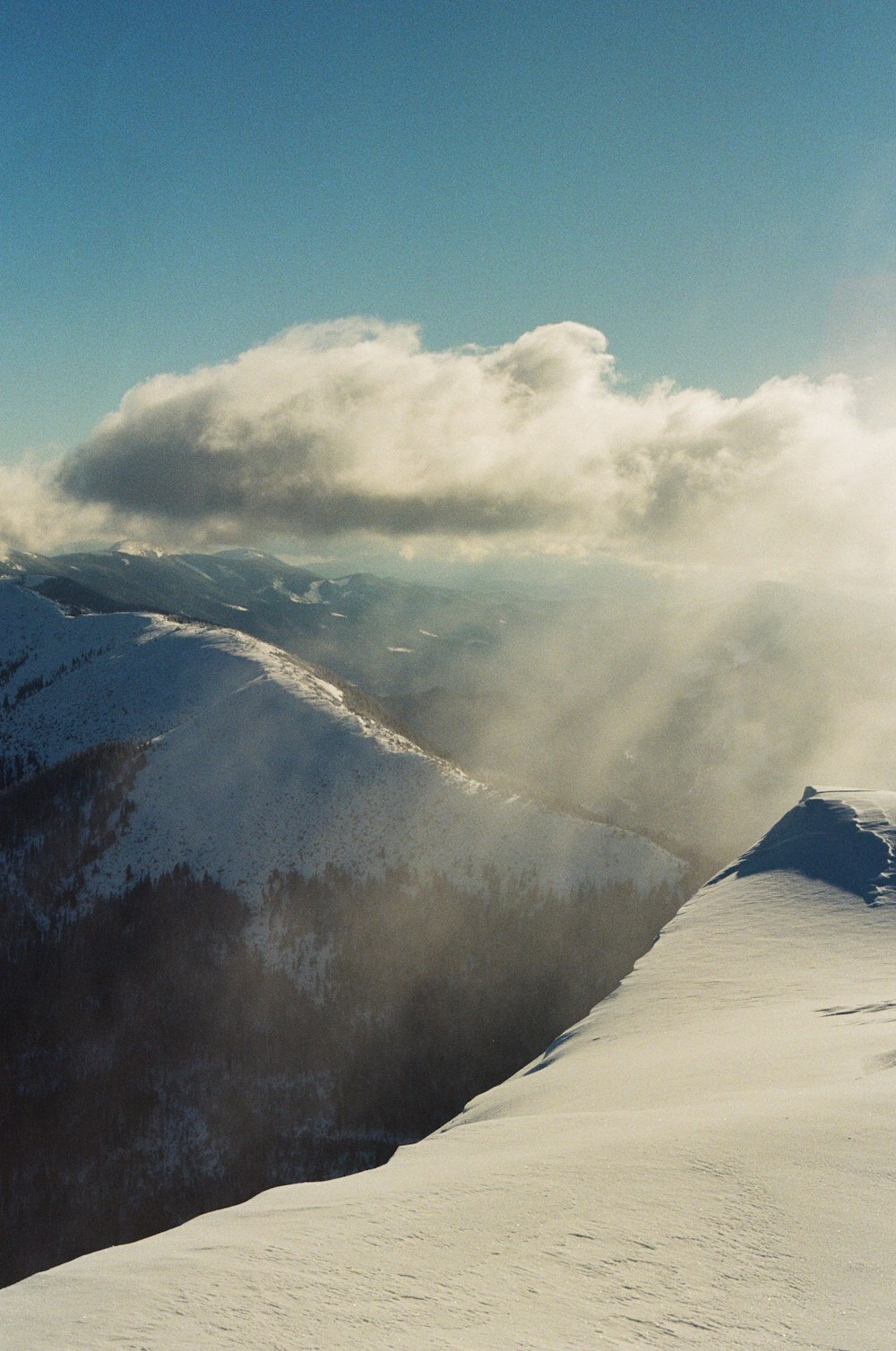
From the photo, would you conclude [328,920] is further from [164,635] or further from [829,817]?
[164,635]

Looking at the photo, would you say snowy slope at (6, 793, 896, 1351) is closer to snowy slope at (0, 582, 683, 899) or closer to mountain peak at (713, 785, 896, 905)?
mountain peak at (713, 785, 896, 905)

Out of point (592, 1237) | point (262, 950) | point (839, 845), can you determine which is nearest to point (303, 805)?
point (262, 950)

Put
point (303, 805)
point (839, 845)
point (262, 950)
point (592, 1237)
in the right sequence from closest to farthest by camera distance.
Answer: point (592, 1237) < point (839, 845) < point (262, 950) < point (303, 805)

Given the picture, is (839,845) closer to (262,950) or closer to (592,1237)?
(592,1237)

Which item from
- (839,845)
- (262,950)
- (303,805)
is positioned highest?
(303,805)

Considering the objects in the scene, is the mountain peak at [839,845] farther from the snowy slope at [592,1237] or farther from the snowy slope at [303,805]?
the snowy slope at [303,805]

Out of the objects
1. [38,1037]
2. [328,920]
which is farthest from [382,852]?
[38,1037]

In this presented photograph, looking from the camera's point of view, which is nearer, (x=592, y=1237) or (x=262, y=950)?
(x=592, y=1237)

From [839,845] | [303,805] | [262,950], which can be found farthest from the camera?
[303,805]
